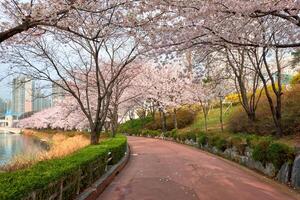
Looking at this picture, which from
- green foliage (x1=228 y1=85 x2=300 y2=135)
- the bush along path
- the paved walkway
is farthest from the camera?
green foliage (x1=228 y1=85 x2=300 y2=135)

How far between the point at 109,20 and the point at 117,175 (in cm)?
655

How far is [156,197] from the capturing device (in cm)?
1055

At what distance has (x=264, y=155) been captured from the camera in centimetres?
1521

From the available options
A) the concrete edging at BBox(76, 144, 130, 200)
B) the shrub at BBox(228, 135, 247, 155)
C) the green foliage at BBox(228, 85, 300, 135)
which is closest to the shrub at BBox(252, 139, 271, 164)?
the shrub at BBox(228, 135, 247, 155)

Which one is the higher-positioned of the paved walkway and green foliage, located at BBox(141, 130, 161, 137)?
green foliage, located at BBox(141, 130, 161, 137)

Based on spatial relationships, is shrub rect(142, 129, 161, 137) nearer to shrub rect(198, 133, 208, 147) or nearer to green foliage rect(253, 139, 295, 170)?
shrub rect(198, 133, 208, 147)

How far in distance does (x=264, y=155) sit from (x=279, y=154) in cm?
165

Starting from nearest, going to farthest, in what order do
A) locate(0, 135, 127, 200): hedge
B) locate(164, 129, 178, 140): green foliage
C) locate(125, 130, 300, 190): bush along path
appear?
locate(0, 135, 127, 200): hedge
locate(125, 130, 300, 190): bush along path
locate(164, 129, 178, 140): green foliage

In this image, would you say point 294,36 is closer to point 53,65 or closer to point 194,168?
point 194,168

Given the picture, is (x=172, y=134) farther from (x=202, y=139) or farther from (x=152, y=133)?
(x=202, y=139)

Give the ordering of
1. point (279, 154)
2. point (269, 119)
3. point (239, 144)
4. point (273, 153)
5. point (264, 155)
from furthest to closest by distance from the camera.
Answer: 1. point (269, 119)
2. point (239, 144)
3. point (264, 155)
4. point (273, 153)
5. point (279, 154)

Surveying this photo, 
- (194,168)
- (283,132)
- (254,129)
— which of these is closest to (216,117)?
(254,129)

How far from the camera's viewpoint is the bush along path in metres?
12.8

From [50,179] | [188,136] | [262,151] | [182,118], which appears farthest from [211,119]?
[50,179]
